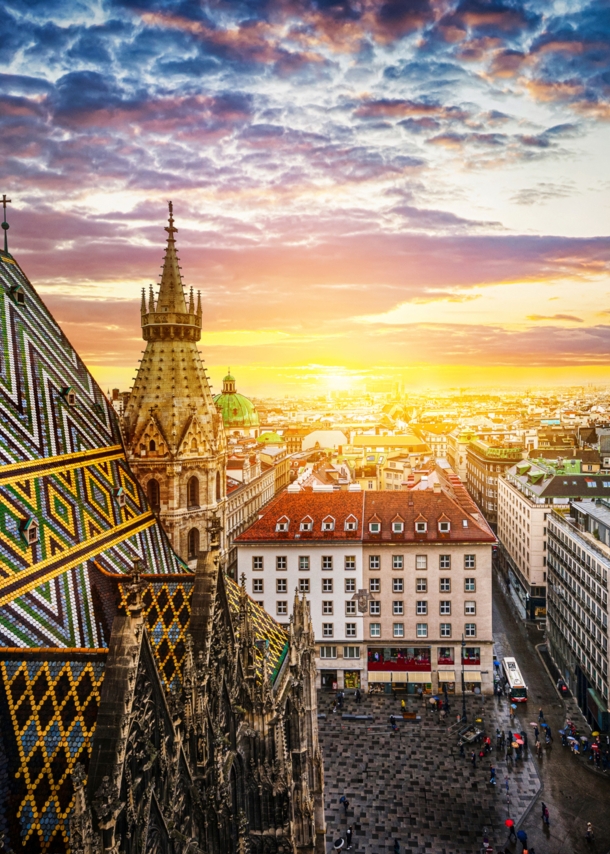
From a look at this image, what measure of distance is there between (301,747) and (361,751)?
1873cm

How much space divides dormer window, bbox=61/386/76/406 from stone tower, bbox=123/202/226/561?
19.6ft

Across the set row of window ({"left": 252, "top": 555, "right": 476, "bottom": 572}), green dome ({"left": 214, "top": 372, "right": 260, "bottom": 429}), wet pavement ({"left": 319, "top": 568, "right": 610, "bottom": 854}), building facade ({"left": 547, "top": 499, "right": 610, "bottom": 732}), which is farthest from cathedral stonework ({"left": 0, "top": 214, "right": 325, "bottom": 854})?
green dome ({"left": 214, "top": 372, "right": 260, "bottom": 429})

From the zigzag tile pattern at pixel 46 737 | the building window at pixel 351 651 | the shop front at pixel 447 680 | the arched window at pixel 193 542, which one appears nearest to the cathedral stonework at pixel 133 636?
the zigzag tile pattern at pixel 46 737

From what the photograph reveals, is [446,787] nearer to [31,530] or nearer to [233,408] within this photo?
[31,530]

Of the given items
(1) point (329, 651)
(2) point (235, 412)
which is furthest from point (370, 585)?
(2) point (235, 412)

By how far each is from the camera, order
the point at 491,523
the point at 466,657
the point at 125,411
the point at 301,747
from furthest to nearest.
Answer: the point at 491,523 → the point at 466,657 → the point at 125,411 → the point at 301,747

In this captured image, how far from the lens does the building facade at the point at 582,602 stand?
49.3m

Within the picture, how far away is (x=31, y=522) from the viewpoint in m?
23.4

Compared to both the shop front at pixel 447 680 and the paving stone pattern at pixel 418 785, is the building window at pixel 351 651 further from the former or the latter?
the shop front at pixel 447 680

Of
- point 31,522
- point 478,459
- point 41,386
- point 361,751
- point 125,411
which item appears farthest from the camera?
point 478,459

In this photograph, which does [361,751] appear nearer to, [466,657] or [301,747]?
[466,657]

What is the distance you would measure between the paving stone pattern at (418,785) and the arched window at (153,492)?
21989mm

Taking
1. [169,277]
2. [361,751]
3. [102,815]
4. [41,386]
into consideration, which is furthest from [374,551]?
[102,815]

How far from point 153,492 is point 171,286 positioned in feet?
39.4
